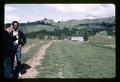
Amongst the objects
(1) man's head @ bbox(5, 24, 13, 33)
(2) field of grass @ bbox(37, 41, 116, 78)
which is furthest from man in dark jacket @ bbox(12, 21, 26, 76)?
(2) field of grass @ bbox(37, 41, 116, 78)

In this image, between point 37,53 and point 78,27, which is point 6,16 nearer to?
point 37,53

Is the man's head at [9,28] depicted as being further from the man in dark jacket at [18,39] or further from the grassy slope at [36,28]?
the grassy slope at [36,28]

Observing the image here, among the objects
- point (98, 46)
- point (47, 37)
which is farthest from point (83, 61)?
point (47, 37)

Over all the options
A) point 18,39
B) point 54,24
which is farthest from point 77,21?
point 18,39

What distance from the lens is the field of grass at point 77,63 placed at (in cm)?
370

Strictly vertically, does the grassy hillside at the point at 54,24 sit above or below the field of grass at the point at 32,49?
above

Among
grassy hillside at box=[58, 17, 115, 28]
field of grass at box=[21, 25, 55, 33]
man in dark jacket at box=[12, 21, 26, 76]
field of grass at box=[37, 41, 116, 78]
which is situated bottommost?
field of grass at box=[37, 41, 116, 78]

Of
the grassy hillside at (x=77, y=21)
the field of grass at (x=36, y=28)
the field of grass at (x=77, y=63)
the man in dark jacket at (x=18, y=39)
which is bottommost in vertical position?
the field of grass at (x=77, y=63)

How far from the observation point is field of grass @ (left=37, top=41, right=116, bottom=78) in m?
3.70

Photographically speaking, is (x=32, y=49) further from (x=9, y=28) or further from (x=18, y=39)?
(x=9, y=28)

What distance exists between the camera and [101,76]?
12.2 feet

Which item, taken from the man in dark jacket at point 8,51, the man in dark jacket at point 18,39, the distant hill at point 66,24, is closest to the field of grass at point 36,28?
the distant hill at point 66,24

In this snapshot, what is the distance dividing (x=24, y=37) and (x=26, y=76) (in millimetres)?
508

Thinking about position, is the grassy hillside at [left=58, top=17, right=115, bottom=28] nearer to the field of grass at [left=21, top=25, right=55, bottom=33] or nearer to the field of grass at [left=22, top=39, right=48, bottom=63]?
the field of grass at [left=21, top=25, right=55, bottom=33]
